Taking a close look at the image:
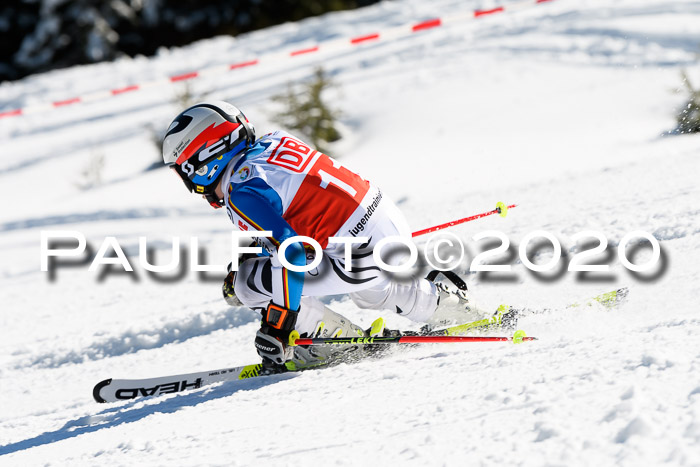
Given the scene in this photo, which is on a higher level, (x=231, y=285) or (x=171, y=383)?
(x=231, y=285)

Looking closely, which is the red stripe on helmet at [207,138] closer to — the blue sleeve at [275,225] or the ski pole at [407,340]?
the blue sleeve at [275,225]

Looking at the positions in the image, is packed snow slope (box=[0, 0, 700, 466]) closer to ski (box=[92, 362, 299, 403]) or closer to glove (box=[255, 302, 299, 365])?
ski (box=[92, 362, 299, 403])

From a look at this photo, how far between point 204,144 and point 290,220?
597 mm

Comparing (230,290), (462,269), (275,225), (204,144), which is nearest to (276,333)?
(275,225)

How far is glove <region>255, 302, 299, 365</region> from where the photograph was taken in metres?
3.39

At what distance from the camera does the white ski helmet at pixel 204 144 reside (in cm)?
362

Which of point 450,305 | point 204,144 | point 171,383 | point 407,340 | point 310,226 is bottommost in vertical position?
point 171,383

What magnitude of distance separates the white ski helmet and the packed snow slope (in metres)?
1.13

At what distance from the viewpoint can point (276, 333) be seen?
3.44 m

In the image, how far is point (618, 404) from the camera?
2.26 metres

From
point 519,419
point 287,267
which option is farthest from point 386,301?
point 519,419

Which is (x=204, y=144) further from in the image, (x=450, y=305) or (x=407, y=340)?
(x=450, y=305)

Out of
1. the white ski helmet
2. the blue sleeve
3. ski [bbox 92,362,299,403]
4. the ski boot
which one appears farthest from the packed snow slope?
the white ski helmet

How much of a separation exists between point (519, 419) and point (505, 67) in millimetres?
11104
